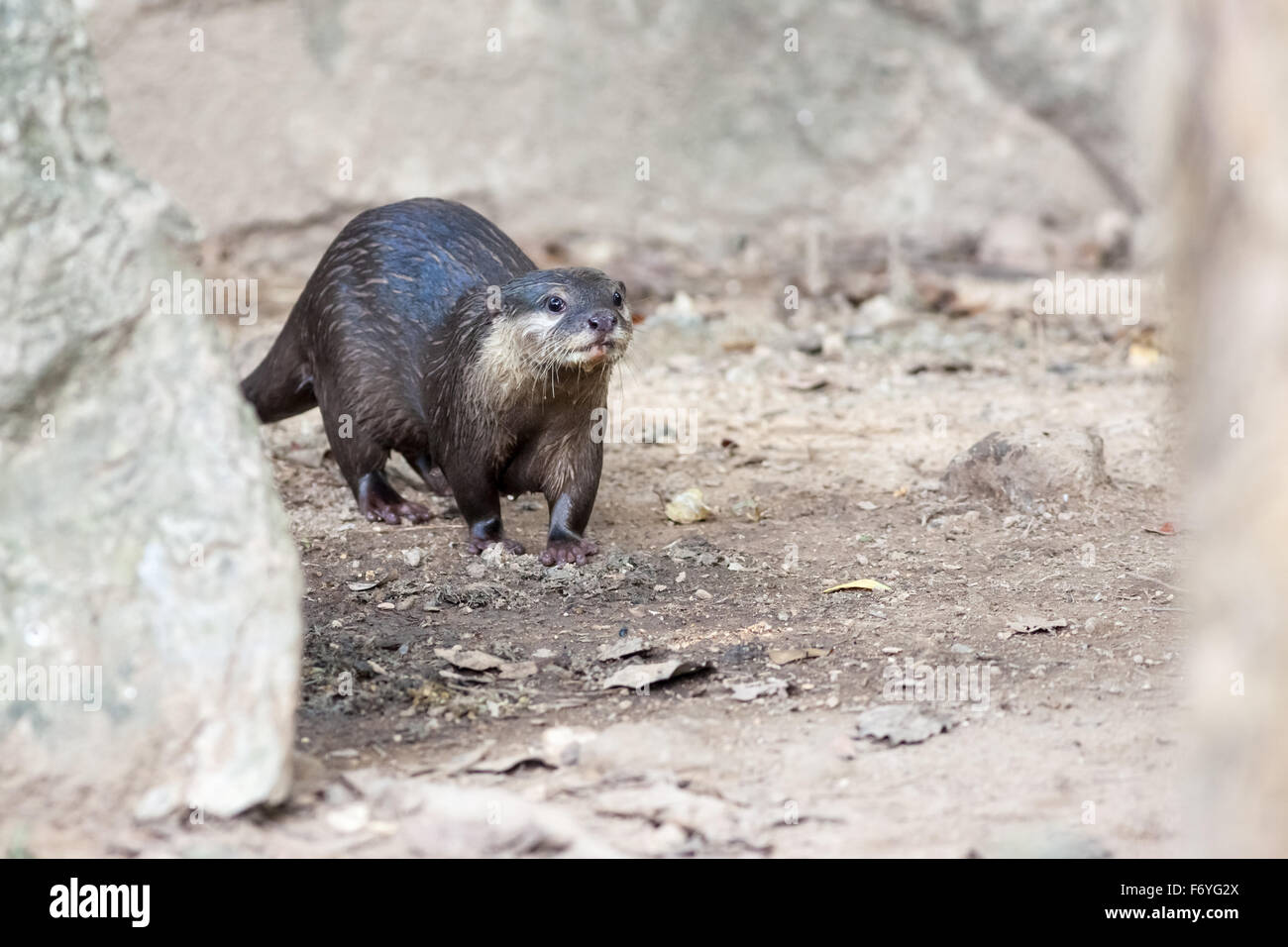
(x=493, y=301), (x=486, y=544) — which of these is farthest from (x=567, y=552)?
(x=493, y=301)

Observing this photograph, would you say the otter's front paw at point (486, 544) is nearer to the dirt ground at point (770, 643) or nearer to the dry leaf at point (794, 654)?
the dirt ground at point (770, 643)

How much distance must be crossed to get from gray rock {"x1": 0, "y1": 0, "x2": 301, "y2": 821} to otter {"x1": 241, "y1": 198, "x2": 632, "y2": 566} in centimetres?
191

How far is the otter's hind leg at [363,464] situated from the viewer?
516 centimetres

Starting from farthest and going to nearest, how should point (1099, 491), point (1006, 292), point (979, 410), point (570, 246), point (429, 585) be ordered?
point (570, 246)
point (1006, 292)
point (979, 410)
point (1099, 491)
point (429, 585)

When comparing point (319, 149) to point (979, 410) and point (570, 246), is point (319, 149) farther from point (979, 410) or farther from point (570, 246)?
point (979, 410)

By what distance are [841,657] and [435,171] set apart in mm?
5043

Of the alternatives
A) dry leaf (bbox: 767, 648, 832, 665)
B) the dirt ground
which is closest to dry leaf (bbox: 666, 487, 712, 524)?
the dirt ground

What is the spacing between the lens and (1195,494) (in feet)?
6.04

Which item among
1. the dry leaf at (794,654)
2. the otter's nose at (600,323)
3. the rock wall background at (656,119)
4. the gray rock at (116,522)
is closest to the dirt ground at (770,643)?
the dry leaf at (794,654)

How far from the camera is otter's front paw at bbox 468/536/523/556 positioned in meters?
4.70

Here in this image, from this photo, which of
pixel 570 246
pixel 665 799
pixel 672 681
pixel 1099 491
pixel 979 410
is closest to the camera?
pixel 665 799

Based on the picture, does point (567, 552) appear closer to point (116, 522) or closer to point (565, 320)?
point (565, 320)

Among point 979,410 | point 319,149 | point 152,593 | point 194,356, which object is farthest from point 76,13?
point 319,149

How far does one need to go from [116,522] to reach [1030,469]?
120 inches
